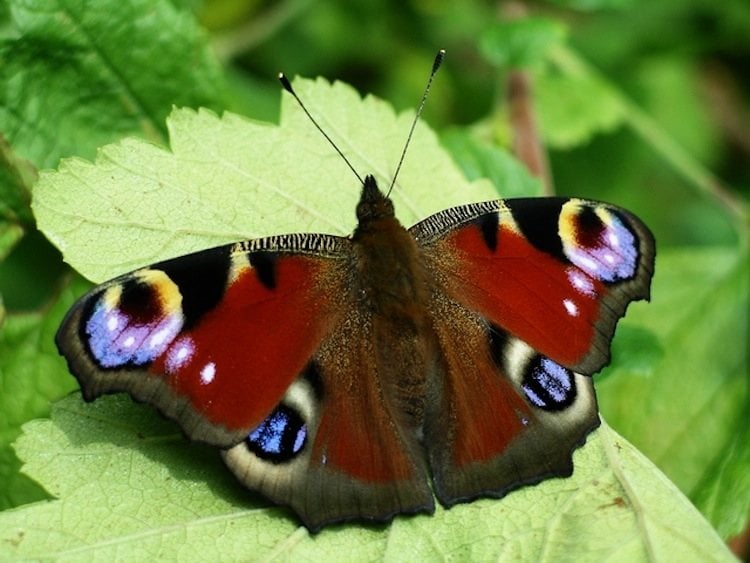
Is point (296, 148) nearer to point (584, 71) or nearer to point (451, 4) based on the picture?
point (584, 71)

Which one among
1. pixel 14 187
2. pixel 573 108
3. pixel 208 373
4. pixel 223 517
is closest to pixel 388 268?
pixel 208 373

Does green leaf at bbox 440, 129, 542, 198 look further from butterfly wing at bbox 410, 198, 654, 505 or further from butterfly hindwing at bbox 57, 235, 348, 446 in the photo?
butterfly hindwing at bbox 57, 235, 348, 446

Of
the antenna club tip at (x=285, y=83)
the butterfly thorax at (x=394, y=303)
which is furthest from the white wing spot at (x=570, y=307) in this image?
the antenna club tip at (x=285, y=83)

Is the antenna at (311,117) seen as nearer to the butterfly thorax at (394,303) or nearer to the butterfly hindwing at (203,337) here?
the butterfly thorax at (394,303)

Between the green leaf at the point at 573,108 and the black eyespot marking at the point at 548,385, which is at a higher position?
the black eyespot marking at the point at 548,385

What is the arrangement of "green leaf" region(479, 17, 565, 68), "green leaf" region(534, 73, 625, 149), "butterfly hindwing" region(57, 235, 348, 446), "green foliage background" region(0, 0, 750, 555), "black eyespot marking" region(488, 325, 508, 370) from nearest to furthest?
"butterfly hindwing" region(57, 235, 348, 446), "black eyespot marking" region(488, 325, 508, 370), "green foliage background" region(0, 0, 750, 555), "green leaf" region(479, 17, 565, 68), "green leaf" region(534, 73, 625, 149)

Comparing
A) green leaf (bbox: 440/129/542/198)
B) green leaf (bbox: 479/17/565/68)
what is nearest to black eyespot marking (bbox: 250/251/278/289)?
green leaf (bbox: 440/129/542/198)

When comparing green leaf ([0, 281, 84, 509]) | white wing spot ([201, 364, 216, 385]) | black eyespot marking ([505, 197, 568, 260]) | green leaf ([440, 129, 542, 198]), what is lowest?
green leaf ([440, 129, 542, 198])

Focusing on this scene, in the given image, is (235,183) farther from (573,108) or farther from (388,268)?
(573,108)
